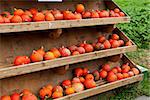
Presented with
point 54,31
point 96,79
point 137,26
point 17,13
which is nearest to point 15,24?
point 17,13

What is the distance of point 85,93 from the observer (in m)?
3.93

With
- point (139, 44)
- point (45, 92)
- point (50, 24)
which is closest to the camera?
point (50, 24)

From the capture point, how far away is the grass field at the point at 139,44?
4609 mm

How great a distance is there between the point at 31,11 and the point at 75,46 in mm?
789

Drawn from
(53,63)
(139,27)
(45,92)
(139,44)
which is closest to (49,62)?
(53,63)

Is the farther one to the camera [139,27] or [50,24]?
[139,27]

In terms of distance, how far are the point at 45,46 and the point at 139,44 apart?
3.42 metres

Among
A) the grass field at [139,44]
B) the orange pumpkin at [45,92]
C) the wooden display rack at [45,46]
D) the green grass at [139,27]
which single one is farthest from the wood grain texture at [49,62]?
the green grass at [139,27]

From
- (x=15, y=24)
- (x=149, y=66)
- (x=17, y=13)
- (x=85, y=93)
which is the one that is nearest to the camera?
(x=15, y=24)

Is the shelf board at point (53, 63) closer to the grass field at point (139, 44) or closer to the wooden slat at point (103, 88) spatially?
the wooden slat at point (103, 88)

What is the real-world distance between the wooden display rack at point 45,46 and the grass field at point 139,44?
0.64ft

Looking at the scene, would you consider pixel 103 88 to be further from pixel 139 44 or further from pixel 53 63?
pixel 139 44

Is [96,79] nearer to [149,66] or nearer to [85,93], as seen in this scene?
[85,93]

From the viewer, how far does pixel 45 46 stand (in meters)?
3.92
